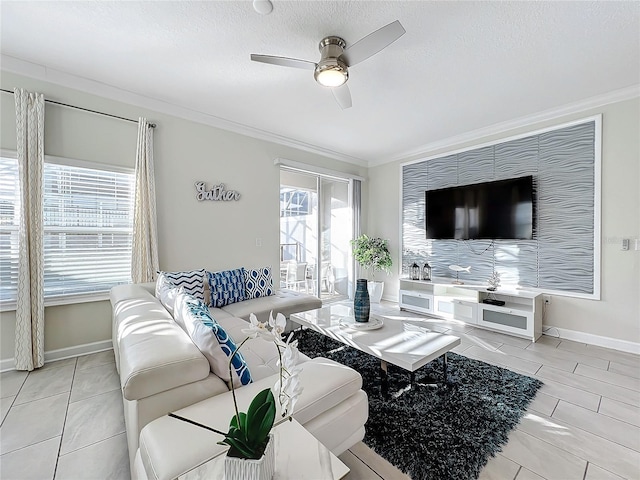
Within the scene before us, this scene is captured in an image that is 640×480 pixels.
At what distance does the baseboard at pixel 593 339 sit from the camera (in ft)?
9.80

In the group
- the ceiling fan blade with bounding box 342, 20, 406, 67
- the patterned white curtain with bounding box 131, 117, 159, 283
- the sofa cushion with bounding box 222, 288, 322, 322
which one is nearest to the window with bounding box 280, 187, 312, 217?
the sofa cushion with bounding box 222, 288, 322, 322

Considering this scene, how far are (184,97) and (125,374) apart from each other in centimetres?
311

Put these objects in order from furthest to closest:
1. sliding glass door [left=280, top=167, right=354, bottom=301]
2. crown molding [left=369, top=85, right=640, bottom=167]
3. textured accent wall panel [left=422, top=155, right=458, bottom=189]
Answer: sliding glass door [left=280, top=167, right=354, bottom=301] < textured accent wall panel [left=422, top=155, right=458, bottom=189] < crown molding [left=369, top=85, right=640, bottom=167]

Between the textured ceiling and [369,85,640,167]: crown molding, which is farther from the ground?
the textured ceiling

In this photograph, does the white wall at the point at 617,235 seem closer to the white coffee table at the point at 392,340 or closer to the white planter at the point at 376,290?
the white coffee table at the point at 392,340

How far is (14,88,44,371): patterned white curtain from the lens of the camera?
2533mm

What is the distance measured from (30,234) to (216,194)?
5.96 ft

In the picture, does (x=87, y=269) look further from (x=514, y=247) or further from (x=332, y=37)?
(x=514, y=247)

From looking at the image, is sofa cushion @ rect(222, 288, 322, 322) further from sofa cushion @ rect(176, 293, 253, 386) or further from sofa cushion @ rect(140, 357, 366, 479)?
sofa cushion @ rect(140, 357, 366, 479)

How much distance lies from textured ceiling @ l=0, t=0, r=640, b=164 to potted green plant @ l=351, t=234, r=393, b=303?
231cm

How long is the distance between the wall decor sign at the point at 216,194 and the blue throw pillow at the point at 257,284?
3.53ft

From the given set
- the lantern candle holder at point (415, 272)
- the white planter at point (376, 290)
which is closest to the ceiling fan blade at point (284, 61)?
the lantern candle holder at point (415, 272)

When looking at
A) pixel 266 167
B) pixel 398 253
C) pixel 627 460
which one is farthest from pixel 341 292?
pixel 627 460

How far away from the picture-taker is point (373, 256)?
5.16 metres
